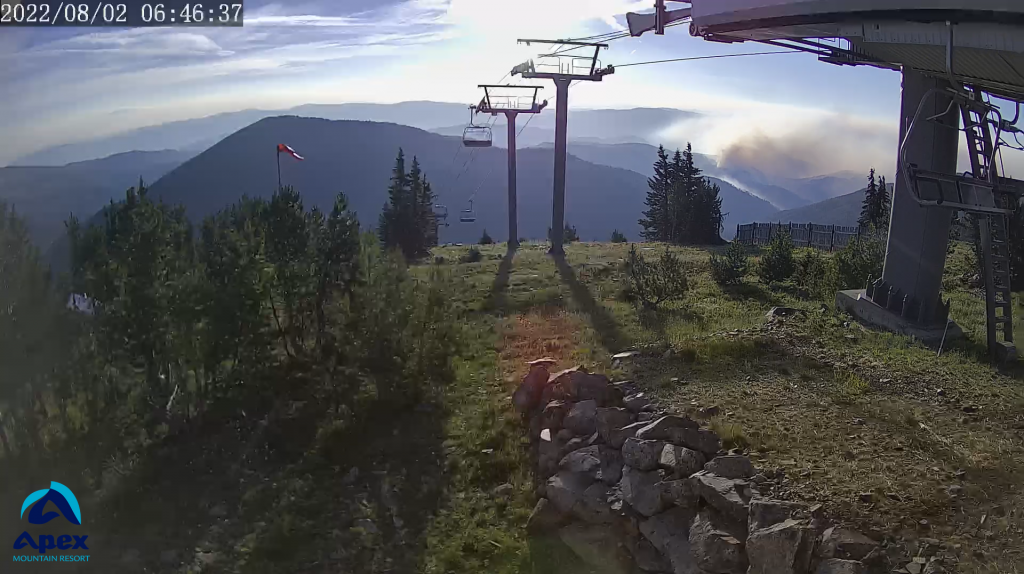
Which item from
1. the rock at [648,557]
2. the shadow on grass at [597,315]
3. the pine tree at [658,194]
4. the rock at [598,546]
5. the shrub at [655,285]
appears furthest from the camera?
the pine tree at [658,194]

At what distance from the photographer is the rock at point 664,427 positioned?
895cm

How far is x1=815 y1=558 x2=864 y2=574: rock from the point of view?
599 centimetres

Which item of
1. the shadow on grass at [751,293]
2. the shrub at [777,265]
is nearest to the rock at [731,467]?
the shadow on grass at [751,293]

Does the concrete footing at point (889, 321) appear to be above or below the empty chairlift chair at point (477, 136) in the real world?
below

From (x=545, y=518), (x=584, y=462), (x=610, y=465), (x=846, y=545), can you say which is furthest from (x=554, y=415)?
(x=846, y=545)

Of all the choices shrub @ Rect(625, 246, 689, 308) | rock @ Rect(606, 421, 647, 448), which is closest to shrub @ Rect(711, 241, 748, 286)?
shrub @ Rect(625, 246, 689, 308)

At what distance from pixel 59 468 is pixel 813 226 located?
122ft

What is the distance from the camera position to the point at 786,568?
627 centimetres

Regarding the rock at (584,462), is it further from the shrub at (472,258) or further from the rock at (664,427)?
the shrub at (472,258)

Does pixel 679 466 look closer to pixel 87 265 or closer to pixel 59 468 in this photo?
pixel 59 468

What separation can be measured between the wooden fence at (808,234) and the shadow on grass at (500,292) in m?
11.7

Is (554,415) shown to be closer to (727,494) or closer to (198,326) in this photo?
(727,494)

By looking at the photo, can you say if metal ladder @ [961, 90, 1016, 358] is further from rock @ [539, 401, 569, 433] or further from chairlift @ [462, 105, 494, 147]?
chairlift @ [462, 105, 494, 147]

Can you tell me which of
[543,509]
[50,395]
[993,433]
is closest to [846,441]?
[993,433]
